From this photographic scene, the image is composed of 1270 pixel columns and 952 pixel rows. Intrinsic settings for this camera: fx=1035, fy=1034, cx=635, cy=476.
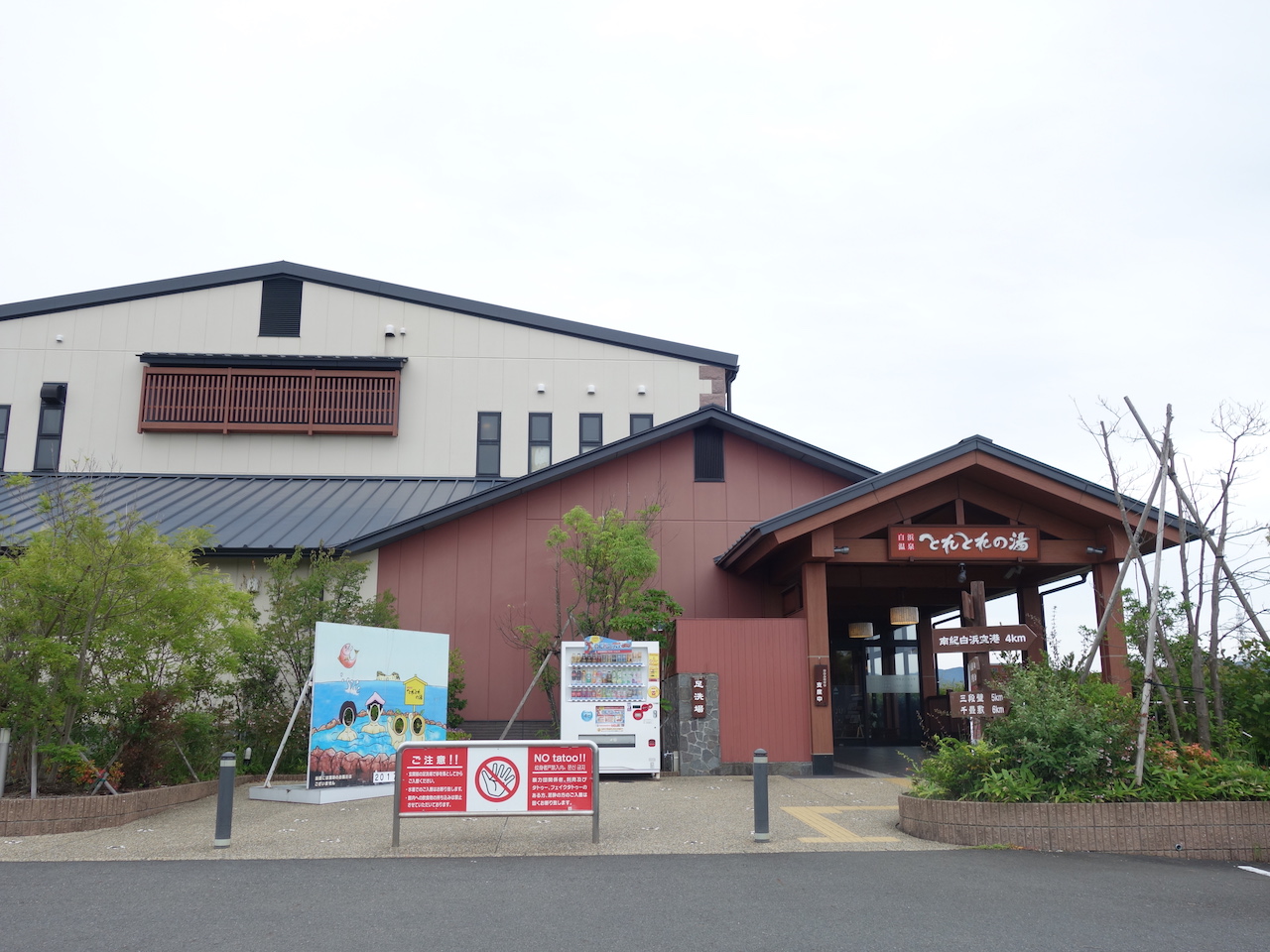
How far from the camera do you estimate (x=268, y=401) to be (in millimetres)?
24578

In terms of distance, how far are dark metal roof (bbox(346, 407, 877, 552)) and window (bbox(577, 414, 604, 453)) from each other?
4.75 meters

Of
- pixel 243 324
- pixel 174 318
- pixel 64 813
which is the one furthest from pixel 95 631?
pixel 174 318

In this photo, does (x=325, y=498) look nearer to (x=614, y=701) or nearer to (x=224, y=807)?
(x=614, y=701)

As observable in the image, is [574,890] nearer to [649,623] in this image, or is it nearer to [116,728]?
[116,728]

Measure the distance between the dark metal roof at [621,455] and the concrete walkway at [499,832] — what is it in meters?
6.09

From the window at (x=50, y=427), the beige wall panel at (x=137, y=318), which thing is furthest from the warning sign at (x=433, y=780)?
the beige wall panel at (x=137, y=318)

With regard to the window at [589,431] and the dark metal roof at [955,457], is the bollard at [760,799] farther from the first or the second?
the window at [589,431]

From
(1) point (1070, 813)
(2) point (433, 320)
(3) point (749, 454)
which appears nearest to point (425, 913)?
(1) point (1070, 813)

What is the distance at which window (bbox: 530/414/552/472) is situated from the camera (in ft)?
80.2

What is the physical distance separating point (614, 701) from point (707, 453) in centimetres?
612

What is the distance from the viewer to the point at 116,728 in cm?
1255

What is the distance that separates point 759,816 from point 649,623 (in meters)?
6.87

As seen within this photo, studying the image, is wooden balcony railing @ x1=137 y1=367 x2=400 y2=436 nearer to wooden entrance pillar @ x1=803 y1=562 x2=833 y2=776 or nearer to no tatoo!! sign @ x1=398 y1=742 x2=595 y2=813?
wooden entrance pillar @ x1=803 y1=562 x2=833 y2=776

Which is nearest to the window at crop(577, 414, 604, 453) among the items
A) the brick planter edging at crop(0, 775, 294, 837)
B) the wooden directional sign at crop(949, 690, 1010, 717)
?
the wooden directional sign at crop(949, 690, 1010, 717)
